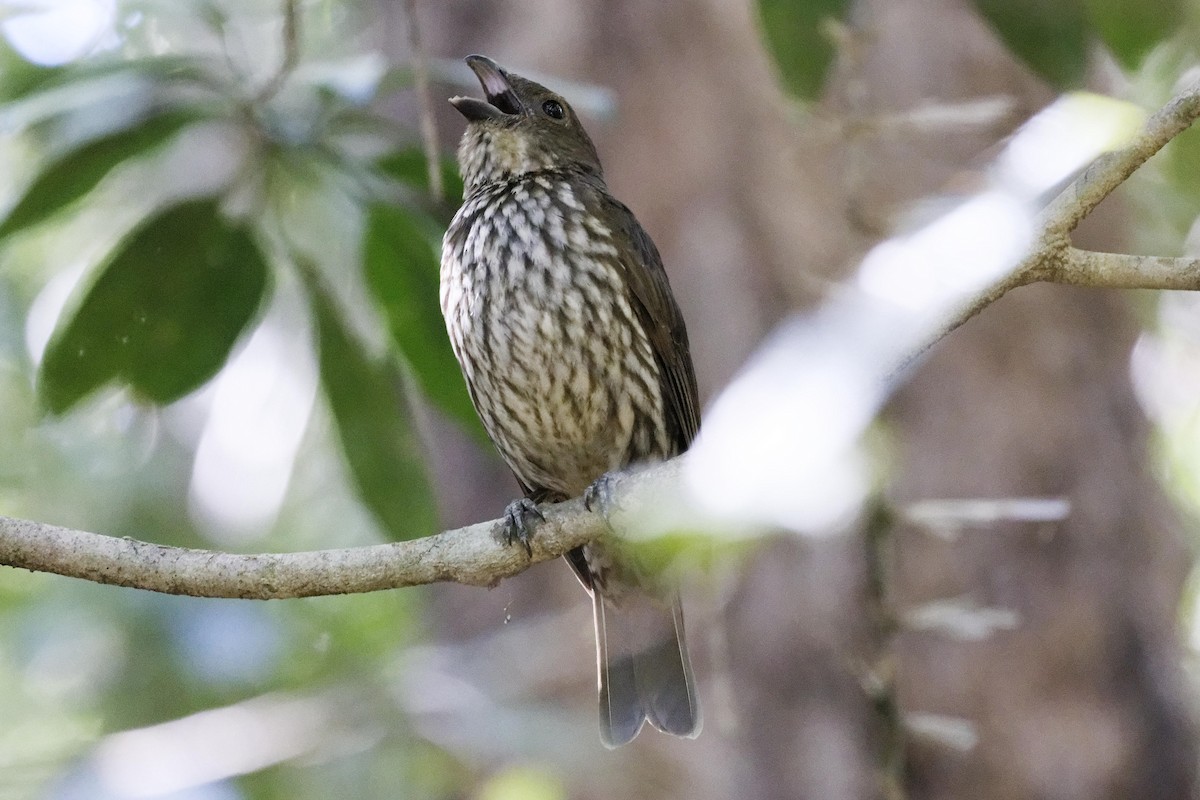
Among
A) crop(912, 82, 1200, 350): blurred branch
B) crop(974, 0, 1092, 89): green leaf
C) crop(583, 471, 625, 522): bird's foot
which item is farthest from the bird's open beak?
crop(912, 82, 1200, 350): blurred branch

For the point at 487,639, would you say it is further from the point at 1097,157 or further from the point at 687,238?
the point at 1097,157

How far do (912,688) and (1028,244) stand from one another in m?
2.27

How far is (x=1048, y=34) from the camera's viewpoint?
2.80m

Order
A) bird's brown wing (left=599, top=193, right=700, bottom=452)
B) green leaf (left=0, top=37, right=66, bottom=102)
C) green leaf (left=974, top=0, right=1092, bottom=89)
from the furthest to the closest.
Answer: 1. bird's brown wing (left=599, top=193, right=700, bottom=452)
2. green leaf (left=0, top=37, right=66, bottom=102)
3. green leaf (left=974, top=0, right=1092, bottom=89)

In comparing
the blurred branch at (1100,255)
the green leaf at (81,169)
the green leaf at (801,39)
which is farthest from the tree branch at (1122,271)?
the green leaf at (81,169)

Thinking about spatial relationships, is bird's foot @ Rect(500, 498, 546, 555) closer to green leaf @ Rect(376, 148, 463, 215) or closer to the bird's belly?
the bird's belly

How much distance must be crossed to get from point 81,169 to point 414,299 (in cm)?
78

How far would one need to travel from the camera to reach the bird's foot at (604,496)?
2.61 meters

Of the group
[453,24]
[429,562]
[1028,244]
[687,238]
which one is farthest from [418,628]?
[1028,244]

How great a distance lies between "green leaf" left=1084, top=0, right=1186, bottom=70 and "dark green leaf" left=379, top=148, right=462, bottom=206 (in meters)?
1.48

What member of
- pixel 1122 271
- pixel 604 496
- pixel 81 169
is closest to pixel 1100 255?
pixel 1122 271

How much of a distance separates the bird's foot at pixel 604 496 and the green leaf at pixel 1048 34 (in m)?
1.21

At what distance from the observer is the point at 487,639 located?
4.92 meters

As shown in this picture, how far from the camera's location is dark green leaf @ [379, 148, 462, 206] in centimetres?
318
